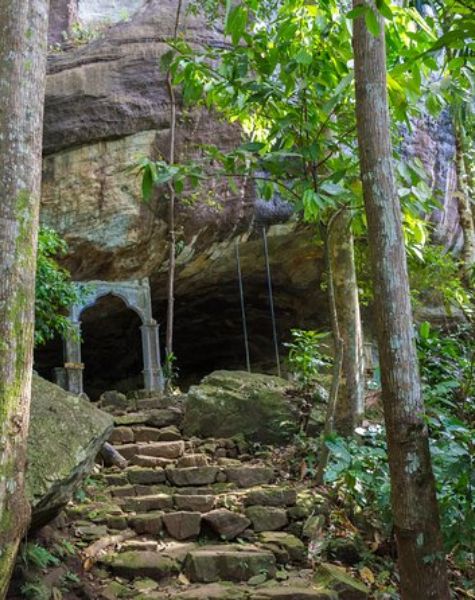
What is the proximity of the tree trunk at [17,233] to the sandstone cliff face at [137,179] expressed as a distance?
5741mm

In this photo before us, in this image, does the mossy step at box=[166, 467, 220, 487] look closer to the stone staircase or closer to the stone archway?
the stone staircase

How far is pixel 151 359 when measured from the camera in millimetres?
9391

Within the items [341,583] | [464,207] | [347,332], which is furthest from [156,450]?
[464,207]

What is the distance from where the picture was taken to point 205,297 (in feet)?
38.5

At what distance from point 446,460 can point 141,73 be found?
814 centimetres

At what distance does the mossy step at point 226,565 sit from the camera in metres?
3.70

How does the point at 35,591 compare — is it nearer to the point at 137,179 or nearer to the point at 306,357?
the point at 306,357

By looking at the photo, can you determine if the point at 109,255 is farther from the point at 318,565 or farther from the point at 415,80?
the point at 415,80

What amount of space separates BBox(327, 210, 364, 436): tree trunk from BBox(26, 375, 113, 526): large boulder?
2.20 m

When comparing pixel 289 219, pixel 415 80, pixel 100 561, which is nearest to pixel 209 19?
pixel 289 219

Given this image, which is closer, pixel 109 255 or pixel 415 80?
pixel 415 80

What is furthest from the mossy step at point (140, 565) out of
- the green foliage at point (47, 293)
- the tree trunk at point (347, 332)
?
the green foliage at point (47, 293)

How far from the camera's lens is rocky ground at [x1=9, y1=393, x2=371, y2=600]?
134 inches

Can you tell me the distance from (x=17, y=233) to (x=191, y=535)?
8.92ft
